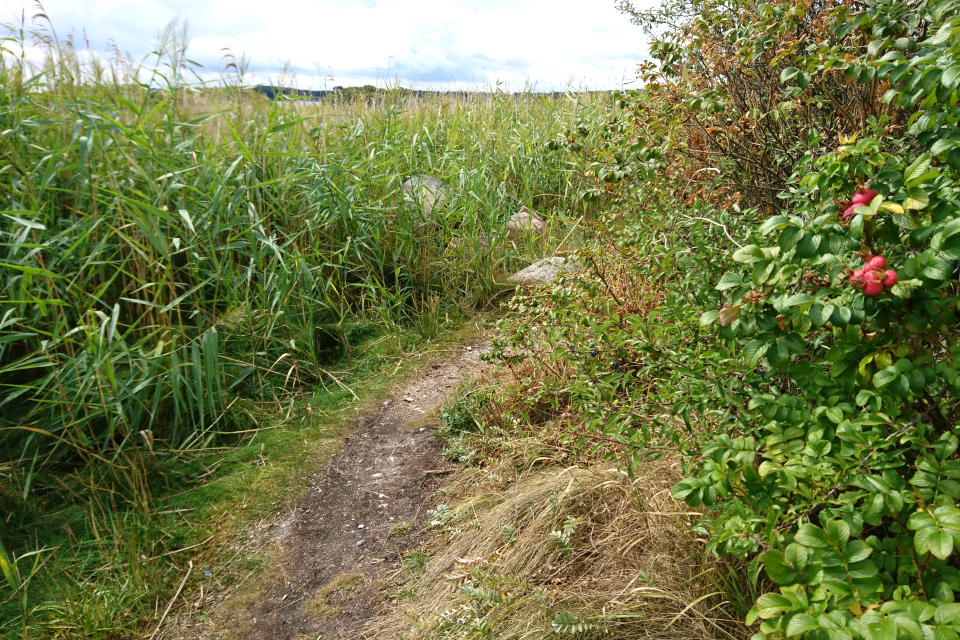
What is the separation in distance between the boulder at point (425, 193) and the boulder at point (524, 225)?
67 cm

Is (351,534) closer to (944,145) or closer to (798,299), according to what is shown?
(798,299)

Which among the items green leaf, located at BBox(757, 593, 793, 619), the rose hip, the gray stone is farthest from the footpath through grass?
the rose hip

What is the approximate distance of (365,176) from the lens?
16.3 feet

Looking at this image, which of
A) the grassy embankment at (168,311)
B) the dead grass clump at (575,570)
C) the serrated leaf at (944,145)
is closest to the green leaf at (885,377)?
the serrated leaf at (944,145)

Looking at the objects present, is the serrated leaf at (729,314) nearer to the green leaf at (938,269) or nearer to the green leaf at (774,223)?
the green leaf at (774,223)

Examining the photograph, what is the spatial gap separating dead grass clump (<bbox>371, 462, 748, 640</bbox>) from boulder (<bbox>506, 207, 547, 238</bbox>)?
322cm

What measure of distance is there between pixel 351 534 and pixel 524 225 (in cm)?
346

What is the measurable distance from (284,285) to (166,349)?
761 millimetres

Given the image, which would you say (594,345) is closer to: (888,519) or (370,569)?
(888,519)

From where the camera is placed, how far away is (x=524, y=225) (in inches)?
225

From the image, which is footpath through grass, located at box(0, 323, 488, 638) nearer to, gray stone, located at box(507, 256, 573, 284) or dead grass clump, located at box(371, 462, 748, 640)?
dead grass clump, located at box(371, 462, 748, 640)

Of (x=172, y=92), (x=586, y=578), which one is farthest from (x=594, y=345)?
(x=172, y=92)

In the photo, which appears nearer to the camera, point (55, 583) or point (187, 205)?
point (55, 583)

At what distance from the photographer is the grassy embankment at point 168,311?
288 cm
